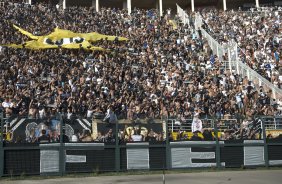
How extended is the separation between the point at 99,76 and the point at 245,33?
1468cm

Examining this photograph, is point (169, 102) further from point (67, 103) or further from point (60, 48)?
point (60, 48)

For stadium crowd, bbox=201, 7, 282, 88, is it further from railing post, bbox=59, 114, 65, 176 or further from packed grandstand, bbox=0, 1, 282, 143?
railing post, bbox=59, 114, 65, 176

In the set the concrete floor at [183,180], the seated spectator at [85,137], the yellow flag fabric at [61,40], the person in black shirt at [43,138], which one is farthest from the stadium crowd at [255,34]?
the person in black shirt at [43,138]

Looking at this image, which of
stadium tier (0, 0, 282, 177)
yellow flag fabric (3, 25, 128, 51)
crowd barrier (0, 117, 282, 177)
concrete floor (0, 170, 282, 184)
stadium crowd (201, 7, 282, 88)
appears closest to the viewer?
concrete floor (0, 170, 282, 184)

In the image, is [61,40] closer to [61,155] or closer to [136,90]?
Result: [136,90]

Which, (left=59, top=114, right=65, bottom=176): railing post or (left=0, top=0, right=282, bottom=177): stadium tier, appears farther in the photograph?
(left=0, top=0, right=282, bottom=177): stadium tier

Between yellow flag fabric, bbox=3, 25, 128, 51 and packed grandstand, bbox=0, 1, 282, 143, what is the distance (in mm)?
118

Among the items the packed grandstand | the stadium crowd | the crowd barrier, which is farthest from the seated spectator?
the stadium crowd

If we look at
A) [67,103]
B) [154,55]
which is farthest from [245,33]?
[67,103]

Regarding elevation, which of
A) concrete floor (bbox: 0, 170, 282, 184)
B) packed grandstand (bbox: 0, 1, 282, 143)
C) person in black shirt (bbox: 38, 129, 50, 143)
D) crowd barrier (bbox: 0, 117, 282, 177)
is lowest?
concrete floor (bbox: 0, 170, 282, 184)

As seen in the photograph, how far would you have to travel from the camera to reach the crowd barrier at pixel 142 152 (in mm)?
13438

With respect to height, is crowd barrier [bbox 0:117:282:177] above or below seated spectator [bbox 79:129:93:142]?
below

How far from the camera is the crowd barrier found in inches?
529

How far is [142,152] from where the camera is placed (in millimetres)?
14805
